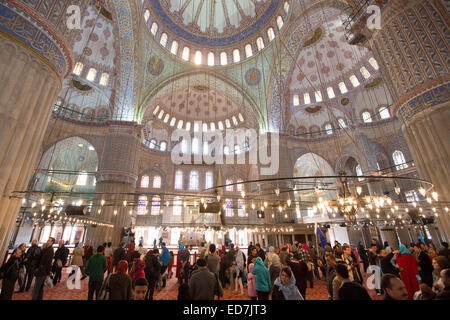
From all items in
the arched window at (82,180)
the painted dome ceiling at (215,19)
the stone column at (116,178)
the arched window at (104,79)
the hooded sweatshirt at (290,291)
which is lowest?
the hooded sweatshirt at (290,291)

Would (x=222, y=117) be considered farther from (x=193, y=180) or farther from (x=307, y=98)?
(x=307, y=98)

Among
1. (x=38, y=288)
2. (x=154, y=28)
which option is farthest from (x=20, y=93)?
(x=154, y=28)

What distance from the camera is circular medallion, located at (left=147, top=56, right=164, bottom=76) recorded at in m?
15.6

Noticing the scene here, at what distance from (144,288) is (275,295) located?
1.77 m

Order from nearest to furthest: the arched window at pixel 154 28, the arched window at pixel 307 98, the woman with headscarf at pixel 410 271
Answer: the woman with headscarf at pixel 410 271 < the arched window at pixel 154 28 < the arched window at pixel 307 98

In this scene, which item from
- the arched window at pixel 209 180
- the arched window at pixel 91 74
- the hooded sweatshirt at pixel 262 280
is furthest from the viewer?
the arched window at pixel 209 180

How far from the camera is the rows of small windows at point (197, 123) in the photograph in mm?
22567

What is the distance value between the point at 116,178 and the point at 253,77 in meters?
13.2

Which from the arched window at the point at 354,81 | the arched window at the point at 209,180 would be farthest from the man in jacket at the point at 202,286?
the arched window at the point at 354,81

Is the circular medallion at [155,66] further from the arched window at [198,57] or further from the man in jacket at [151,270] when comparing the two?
the man in jacket at [151,270]

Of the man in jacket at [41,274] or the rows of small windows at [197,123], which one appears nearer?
the man in jacket at [41,274]

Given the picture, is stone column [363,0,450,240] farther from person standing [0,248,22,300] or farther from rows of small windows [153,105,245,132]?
rows of small windows [153,105,245,132]

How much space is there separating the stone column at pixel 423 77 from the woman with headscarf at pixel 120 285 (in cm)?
809
